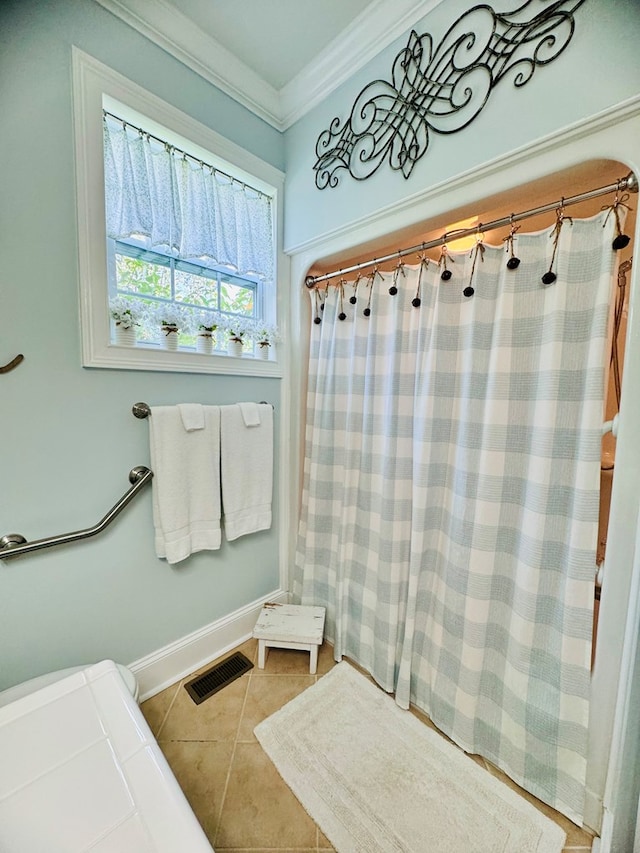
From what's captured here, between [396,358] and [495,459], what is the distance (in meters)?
0.55

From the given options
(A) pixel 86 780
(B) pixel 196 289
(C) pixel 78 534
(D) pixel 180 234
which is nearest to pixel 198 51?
(D) pixel 180 234

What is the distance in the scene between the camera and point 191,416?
4.55 feet

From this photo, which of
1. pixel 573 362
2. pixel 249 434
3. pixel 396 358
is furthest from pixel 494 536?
pixel 249 434

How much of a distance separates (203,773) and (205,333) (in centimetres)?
164

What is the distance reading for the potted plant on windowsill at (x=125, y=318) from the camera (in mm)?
1217

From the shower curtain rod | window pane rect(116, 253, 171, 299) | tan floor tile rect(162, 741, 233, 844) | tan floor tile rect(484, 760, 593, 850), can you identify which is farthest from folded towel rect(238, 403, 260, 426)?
tan floor tile rect(484, 760, 593, 850)

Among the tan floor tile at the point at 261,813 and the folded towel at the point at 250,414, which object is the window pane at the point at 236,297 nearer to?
the folded towel at the point at 250,414

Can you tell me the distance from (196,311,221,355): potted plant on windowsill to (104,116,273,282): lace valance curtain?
26cm

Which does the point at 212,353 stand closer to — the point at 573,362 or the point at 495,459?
the point at 495,459

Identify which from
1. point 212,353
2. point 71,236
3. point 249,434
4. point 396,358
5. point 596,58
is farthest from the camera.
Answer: point 249,434

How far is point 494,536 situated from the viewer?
114 cm

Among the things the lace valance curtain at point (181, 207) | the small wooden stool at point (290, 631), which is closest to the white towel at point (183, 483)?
the small wooden stool at point (290, 631)

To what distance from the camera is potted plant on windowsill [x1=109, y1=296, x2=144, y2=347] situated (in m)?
1.22

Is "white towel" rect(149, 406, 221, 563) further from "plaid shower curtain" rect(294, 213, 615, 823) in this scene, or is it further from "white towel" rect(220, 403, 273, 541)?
"plaid shower curtain" rect(294, 213, 615, 823)
